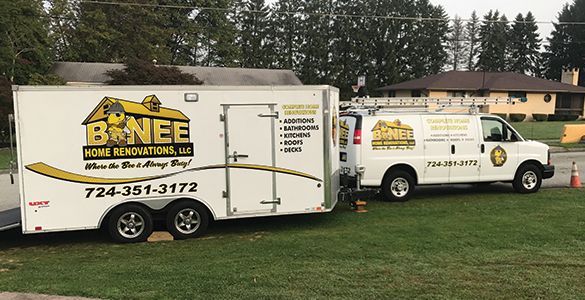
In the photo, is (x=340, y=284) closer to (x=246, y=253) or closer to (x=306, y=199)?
(x=246, y=253)

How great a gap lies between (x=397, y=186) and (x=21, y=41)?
28840 mm

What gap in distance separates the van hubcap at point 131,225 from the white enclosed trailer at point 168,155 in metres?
0.01

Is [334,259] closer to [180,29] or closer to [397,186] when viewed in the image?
[397,186]

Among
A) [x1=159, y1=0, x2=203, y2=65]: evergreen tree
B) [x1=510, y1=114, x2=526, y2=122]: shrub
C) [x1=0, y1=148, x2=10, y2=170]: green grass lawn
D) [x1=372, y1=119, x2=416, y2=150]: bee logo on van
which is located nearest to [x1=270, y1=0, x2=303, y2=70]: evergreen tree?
[x1=159, y1=0, x2=203, y2=65]: evergreen tree

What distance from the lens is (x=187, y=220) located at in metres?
7.87

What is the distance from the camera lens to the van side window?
446 inches

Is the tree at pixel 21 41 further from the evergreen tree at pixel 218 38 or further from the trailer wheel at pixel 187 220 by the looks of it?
the evergreen tree at pixel 218 38

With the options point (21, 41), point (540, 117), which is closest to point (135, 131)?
point (21, 41)

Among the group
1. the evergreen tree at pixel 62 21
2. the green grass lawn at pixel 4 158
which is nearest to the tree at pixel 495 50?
the evergreen tree at pixel 62 21

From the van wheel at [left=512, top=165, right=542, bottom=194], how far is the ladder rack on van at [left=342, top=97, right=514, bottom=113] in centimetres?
163

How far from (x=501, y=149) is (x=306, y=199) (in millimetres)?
5534

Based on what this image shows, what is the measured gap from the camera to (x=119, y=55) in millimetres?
50906

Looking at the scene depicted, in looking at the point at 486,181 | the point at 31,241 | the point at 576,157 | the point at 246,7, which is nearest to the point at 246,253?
the point at 31,241

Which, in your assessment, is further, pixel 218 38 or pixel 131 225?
pixel 218 38
